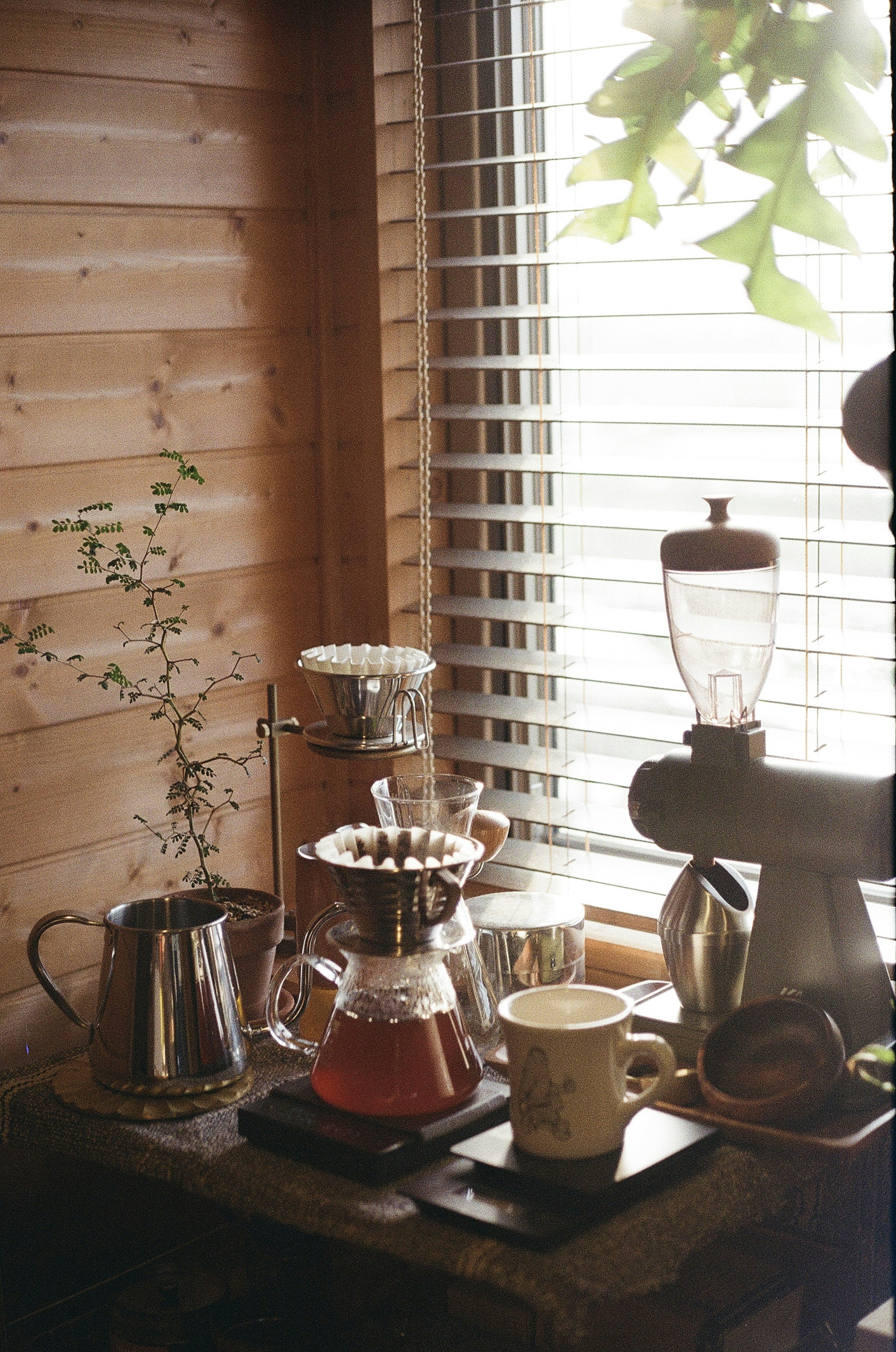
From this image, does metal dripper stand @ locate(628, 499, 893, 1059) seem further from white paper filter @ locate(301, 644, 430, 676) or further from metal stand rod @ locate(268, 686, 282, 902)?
metal stand rod @ locate(268, 686, 282, 902)

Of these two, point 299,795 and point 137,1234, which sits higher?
point 299,795

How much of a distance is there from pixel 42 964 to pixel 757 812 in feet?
2.16

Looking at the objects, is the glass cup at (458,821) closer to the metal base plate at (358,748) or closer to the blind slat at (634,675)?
the metal base plate at (358,748)

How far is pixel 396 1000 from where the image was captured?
1.08 metres

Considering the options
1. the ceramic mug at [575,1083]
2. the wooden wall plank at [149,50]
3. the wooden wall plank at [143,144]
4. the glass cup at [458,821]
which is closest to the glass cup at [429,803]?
the glass cup at [458,821]

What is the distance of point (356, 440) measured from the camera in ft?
5.68

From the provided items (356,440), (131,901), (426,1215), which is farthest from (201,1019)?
(356,440)

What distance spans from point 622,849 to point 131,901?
24.0 inches

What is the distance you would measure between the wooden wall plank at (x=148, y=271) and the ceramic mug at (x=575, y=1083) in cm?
88

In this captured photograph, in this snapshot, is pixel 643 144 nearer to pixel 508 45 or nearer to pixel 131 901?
pixel 131 901

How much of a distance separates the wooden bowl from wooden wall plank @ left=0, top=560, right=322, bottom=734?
0.76m

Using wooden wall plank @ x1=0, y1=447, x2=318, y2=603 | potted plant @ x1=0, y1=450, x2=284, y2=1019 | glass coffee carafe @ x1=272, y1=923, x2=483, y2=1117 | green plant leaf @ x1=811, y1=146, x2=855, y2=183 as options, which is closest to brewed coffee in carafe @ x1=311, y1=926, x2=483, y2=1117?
glass coffee carafe @ x1=272, y1=923, x2=483, y2=1117

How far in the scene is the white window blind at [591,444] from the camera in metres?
1.35

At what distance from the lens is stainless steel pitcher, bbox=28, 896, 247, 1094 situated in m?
1.17
